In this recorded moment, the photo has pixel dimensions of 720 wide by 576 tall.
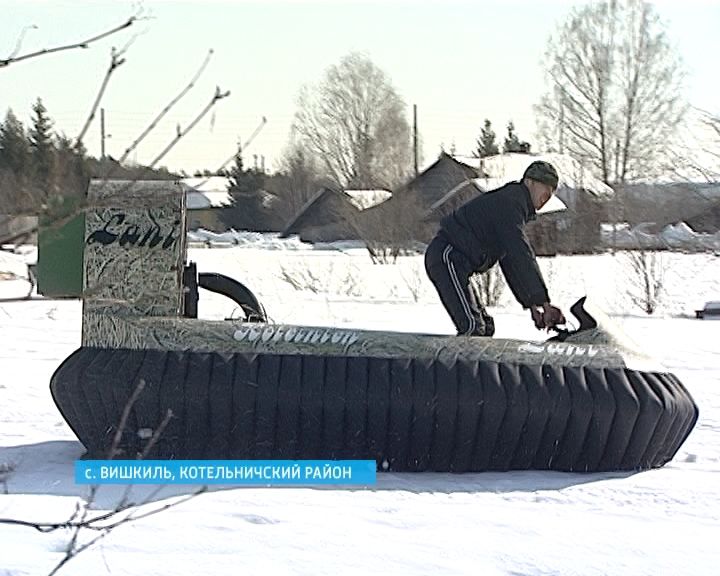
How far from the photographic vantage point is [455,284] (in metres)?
6.53

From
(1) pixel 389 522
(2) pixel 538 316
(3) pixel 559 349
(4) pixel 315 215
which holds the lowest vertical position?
(1) pixel 389 522

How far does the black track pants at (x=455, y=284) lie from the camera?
653 centimetres

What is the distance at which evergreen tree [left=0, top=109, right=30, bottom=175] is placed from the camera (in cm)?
167

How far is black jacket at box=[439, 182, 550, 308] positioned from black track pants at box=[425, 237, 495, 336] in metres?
0.05

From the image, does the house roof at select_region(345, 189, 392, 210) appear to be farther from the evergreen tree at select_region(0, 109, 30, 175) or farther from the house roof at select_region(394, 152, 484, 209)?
the evergreen tree at select_region(0, 109, 30, 175)

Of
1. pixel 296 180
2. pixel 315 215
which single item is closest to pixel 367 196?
pixel 315 215

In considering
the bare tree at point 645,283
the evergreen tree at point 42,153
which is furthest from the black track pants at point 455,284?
the bare tree at point 645,283

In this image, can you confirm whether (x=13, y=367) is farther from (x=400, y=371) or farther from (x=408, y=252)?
(x=408, y=252)

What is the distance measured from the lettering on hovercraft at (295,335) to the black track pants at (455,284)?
0.81 m

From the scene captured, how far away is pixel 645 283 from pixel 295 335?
42.4ft

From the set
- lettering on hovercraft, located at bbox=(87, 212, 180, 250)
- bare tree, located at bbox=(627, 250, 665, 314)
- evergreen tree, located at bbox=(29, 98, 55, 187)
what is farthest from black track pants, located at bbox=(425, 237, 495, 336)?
bare tree, located at bbox=(627, 250, 665, 314)

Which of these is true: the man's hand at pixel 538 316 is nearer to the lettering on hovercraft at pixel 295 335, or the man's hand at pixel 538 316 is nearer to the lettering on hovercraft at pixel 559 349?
the lettering on hovercraft at pixel 559 349

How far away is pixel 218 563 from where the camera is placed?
A: 14.0 ft

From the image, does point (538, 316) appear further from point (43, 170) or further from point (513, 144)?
point (513, 144)
